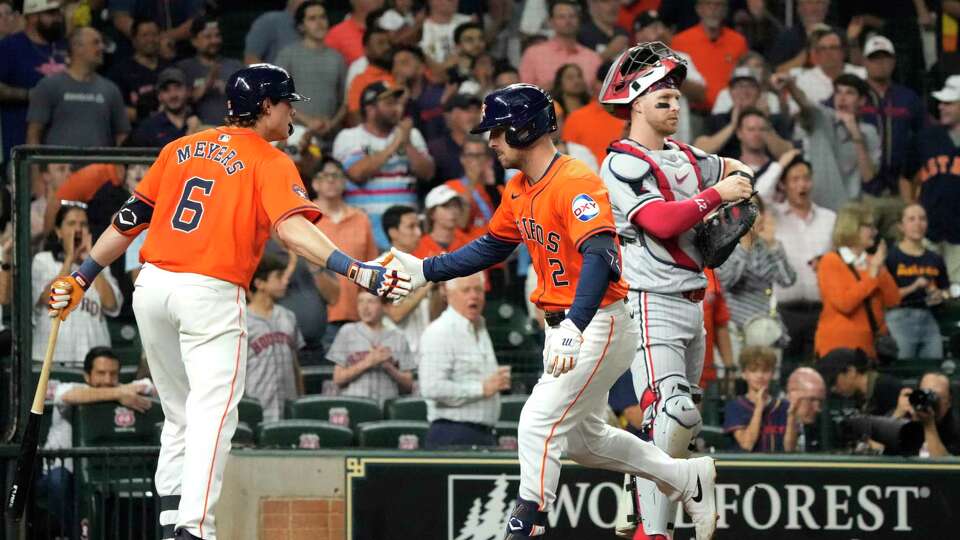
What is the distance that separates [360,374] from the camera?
910cm

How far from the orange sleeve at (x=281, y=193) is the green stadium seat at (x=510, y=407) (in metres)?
3.00

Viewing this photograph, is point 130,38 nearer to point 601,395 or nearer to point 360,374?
point 360,374

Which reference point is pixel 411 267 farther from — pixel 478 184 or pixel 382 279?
pixel 478 184

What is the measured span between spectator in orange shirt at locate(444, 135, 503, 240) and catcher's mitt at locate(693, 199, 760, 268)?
4.35 meters

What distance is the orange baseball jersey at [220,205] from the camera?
6078mm

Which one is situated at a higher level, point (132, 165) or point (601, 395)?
point (132, 165)

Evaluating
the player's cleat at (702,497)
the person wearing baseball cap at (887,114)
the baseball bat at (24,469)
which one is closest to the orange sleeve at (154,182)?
the baseball bat at (24,469)

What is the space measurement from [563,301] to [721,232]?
0.88 m

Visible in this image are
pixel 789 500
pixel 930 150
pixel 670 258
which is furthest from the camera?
pixel 930 150

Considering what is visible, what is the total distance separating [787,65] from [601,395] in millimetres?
6722

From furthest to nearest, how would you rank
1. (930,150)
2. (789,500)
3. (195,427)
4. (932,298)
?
(930,150) < (932,298) < (789,500) < (195,427)

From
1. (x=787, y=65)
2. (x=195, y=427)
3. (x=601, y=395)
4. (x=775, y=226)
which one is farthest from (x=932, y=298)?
(x=195, y=427)

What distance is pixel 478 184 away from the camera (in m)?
11.1

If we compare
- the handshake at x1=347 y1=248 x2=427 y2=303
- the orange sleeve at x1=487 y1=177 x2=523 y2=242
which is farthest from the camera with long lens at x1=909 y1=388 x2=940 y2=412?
the handshake at x1=347 y1=248 x2=427 y2=303
